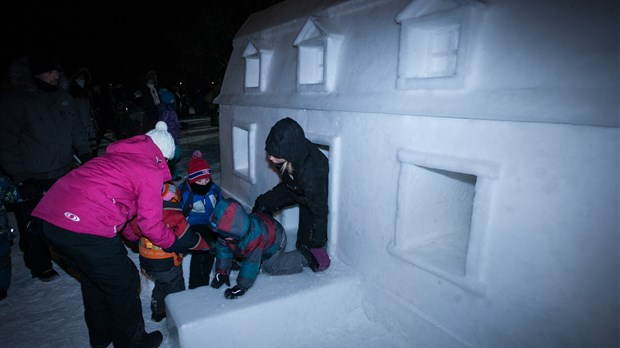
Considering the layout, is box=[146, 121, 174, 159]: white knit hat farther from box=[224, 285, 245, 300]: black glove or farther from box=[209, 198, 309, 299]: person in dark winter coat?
box=[224, 285, 245, 300]: black glove

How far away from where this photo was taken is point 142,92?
716cm

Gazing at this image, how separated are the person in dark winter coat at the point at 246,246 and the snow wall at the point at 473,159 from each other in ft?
2.55

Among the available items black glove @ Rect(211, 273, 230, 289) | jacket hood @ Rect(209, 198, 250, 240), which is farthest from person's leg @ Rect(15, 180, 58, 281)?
jacket hood @ Rect(209, 198, 250, 240)

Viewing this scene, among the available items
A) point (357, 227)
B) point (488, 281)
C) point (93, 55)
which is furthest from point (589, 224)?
point (93, 55)

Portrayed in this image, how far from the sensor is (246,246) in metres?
3.36

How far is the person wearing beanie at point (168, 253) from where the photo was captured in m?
3.34

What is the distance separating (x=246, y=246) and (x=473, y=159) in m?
2.20

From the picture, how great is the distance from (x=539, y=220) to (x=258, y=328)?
8.68 ft

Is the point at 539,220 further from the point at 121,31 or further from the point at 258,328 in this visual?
the point at 121,31

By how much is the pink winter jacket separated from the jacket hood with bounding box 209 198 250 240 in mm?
446

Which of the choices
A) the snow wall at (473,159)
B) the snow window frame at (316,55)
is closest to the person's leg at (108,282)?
the snow wall at (473,159)

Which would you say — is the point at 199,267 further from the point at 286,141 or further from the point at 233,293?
the point at 286,141

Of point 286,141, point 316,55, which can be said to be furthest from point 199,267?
point 316,55

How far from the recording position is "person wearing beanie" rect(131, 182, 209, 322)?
3.34 metres
